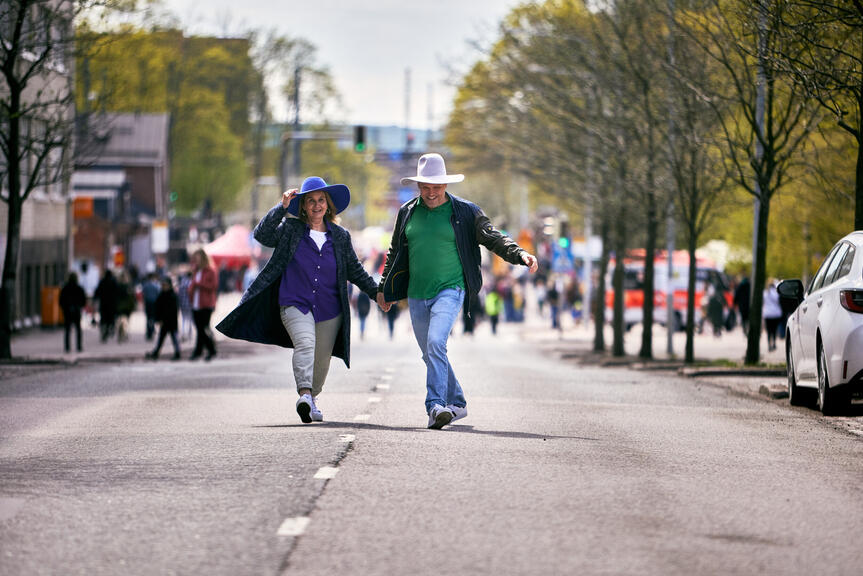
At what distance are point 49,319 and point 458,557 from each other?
36708 mm

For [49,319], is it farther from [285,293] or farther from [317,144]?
[317,144]

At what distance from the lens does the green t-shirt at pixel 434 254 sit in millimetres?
12227

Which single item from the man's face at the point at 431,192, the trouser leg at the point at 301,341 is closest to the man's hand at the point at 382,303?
the trouser leg at the point at 301,341

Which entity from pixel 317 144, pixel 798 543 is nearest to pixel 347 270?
pixel 798 543

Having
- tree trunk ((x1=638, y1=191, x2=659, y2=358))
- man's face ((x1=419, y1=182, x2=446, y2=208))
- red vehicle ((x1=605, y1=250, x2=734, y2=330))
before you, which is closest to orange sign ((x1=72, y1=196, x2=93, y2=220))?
red vehicle ((x1=605, y1=250, x2=734, y2=330))

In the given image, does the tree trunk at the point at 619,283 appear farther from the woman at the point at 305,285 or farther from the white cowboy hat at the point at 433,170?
the white cowboy hat at the point at 433,170

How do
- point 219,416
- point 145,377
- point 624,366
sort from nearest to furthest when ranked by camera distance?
point 219,416 → point 145,377 → point 624,366

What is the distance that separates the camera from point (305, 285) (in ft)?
41.7

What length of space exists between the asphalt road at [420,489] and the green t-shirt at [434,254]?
107 cm

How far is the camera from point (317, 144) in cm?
10750

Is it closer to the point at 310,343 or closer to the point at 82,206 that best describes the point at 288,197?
the point at 310,343

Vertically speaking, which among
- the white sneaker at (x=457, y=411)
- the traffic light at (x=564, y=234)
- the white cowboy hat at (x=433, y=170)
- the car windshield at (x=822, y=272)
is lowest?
the white sneaker at (x=457, y=411)

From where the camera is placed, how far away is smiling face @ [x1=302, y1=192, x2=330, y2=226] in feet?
41.5

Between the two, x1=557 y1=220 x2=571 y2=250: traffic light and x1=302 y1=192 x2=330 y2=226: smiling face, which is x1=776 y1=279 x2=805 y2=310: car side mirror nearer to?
x1=302 y1=192 x2=330 y2=226: smiling face
